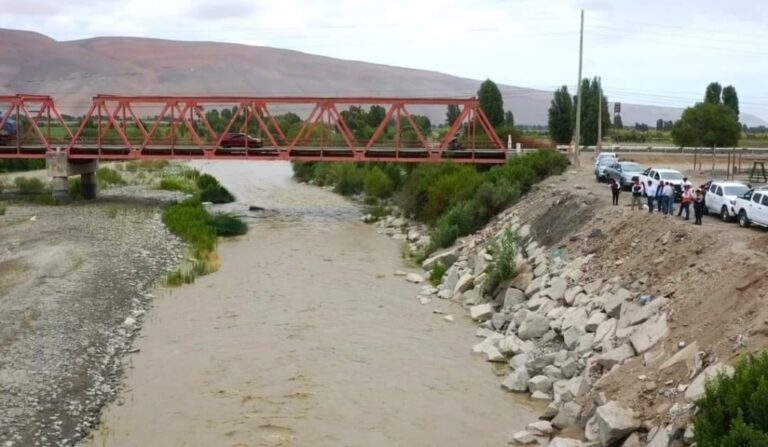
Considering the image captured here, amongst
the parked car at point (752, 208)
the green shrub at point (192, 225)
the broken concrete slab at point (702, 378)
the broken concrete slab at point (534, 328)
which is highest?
the parked car at point (752, 208)

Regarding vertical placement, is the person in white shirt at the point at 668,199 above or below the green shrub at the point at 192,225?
above

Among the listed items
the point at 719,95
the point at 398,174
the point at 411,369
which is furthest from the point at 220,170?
the point at 411,369

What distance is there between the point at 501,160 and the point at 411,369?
3351 centimetres

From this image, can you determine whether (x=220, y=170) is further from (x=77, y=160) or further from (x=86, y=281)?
(x=86, y=281)

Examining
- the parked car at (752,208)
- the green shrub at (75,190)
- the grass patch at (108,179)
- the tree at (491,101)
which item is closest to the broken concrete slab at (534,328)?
the parked car at (752,208)

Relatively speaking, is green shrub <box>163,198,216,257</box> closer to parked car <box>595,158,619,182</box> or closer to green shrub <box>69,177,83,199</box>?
green shrub <box>69,177,83,199</box>

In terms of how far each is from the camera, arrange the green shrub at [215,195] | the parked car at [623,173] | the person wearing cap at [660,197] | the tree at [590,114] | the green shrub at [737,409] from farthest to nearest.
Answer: the tree at [590,114], the green shrub at [215,195], the parked car at [623,173], the person wearing cap at [660,197], the green shrub at [737,409]

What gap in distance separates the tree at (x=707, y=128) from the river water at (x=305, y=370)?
29.2 m

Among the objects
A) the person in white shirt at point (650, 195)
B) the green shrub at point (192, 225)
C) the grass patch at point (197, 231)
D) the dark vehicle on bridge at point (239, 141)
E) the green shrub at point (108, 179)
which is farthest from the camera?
the green shrub at point (108, 179)

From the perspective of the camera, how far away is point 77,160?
57.9 m

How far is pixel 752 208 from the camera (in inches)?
1011

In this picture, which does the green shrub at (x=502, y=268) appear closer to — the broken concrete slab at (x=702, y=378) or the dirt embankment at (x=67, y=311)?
the dirt embankment at (x=67, y=311)

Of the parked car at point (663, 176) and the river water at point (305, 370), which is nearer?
the river water at point (305, 370)

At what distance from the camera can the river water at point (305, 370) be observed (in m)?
17.1
